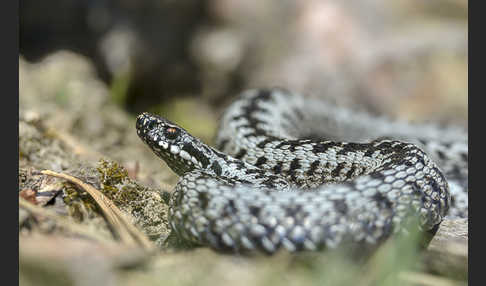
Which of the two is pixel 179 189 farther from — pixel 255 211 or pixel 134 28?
pixel 134 28

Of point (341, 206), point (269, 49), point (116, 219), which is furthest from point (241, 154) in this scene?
point (269, 49)

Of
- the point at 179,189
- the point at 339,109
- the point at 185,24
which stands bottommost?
the point at 179,189

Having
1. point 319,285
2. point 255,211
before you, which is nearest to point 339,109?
point 255,211

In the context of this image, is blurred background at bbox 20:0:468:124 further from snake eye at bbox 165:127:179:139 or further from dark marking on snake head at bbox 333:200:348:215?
dark marking on snake head at bbox 333:200:348:215

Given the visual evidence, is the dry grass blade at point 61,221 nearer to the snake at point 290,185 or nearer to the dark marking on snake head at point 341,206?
the snake at point 290,185

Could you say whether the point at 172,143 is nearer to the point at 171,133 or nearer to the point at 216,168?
the point at 171,133

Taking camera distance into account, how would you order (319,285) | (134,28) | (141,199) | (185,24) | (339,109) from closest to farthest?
(319,285), (141,199), (339,109), (134,28), (185,24)
